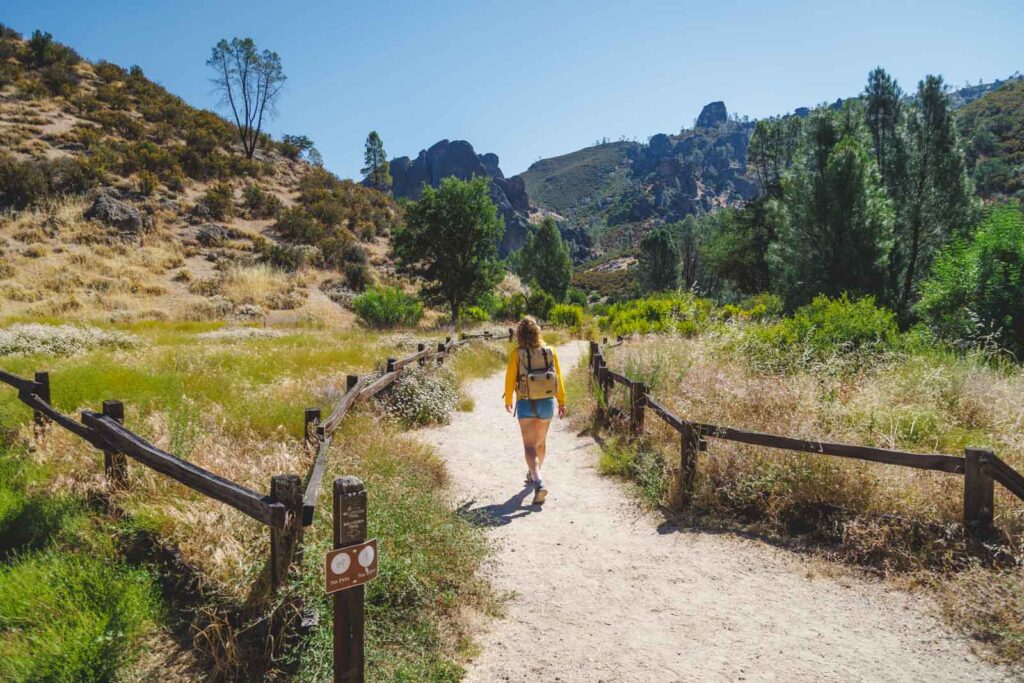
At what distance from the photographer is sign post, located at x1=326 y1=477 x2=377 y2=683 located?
2.44 m

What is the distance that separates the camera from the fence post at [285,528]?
3.09 metres

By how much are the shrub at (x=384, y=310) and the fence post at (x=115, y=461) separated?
17433mm

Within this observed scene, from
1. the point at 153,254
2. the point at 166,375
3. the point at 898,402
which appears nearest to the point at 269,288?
the point at 153,254

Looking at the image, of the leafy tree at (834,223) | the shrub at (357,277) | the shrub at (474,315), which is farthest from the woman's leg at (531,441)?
the shrub at (357,277)

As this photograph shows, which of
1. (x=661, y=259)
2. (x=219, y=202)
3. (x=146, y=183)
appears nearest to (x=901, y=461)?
(x=219, y=202)

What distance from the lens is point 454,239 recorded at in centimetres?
2389

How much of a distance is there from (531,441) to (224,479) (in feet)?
12.4

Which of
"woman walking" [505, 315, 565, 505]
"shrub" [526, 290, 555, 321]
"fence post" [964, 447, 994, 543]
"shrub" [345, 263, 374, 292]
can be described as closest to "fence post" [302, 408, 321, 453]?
"woman walking" [505, 315, 565, 505]

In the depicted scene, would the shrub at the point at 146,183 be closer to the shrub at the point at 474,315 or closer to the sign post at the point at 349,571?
the shrub at the point at 474,315

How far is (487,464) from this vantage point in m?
7.85

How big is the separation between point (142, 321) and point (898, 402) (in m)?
22.0

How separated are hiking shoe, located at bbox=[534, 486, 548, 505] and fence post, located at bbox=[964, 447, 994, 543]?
13.1 ft

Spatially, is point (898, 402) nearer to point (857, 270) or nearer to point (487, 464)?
point (487, 464)

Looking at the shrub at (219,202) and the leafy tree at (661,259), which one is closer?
the shrub at (219,202)
